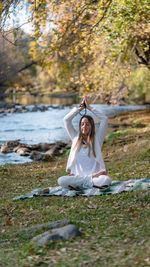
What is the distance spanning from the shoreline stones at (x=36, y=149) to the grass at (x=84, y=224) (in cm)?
548

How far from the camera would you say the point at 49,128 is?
24812 millimetres

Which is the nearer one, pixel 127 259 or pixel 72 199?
pixel 127 259

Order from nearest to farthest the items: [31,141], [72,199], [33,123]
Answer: [72,199]
[31,141]
[33,123]

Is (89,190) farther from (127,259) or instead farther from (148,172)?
(127,259)

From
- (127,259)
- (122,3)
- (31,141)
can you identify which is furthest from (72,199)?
(31,141)

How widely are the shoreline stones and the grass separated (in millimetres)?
5480

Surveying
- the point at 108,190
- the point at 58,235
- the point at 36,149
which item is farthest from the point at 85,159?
the point at 36,149

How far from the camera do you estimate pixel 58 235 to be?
485 centimetres

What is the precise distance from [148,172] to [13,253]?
5058 mm

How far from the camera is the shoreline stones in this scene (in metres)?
16.0

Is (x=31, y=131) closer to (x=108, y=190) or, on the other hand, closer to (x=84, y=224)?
(x=108, y=190)

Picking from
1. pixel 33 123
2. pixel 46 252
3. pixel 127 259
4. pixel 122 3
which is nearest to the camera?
pixel 127 259

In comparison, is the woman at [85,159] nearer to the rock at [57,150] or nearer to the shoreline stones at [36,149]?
the shoreline stones at [36,149]

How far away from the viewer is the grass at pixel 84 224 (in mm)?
4309
